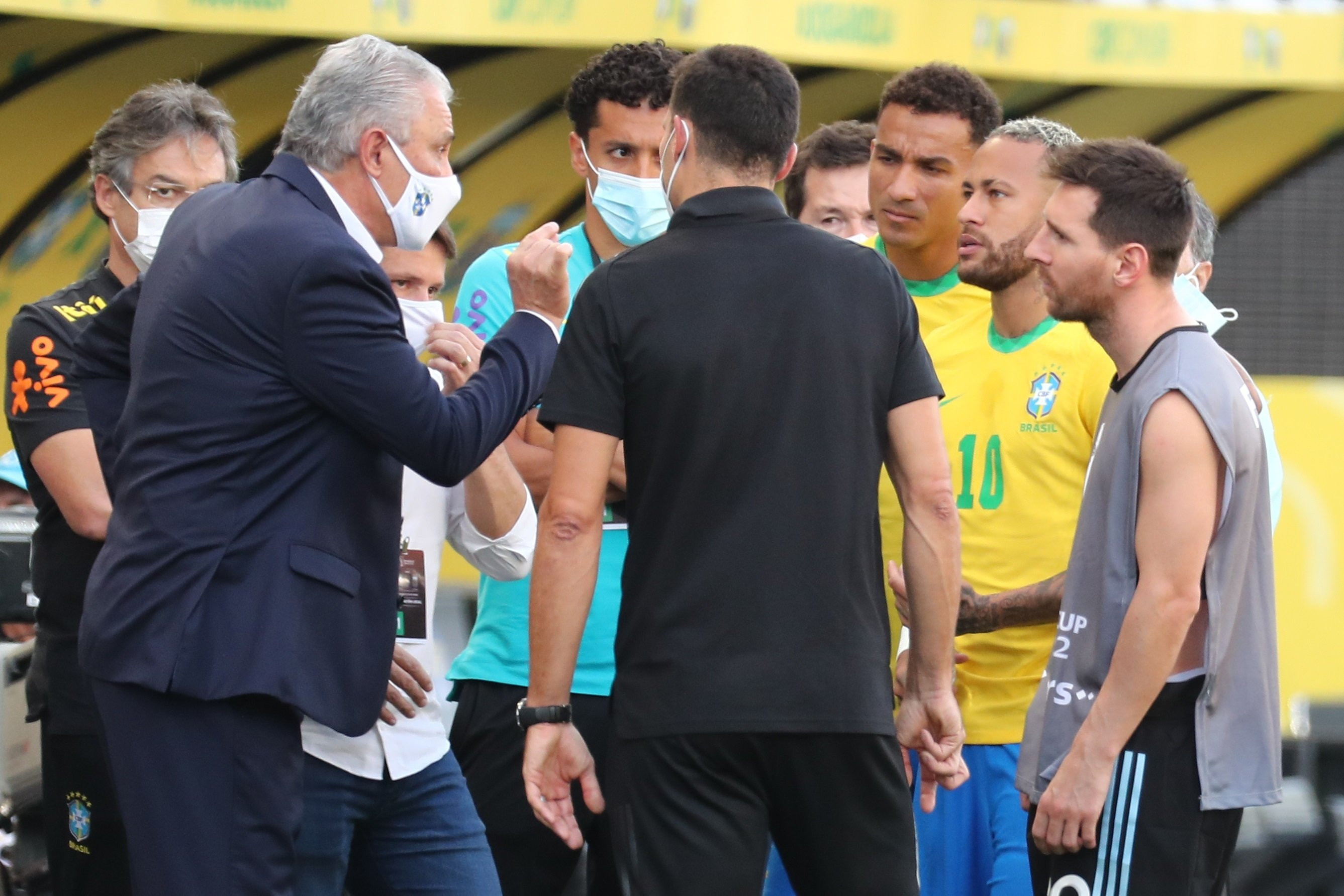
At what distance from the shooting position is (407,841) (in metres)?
2.95

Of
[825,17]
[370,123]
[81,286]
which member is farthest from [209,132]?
[825,17]

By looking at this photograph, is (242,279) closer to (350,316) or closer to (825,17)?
(350,316)

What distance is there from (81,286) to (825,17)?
16.9 feet

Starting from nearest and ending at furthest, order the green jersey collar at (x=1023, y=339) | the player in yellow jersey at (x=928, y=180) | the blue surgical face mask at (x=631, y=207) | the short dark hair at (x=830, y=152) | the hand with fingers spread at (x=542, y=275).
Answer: the hand with fingers spread at (x=542, y=275)
the green jersey collar at (x=1023, y=339)
the blue surgical face mask at (x=631, y=207)
the player in yellow jersey at (x=928, y=180)
the short dark hair at (x=830, y=152)

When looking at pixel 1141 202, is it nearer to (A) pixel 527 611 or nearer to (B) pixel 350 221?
(B) pixel 350 221

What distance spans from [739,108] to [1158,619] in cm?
108

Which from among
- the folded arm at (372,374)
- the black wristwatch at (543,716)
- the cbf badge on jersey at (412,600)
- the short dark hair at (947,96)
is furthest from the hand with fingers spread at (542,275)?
the short dark hair at (947,96)

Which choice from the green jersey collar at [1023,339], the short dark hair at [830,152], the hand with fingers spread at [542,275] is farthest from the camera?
the short dark hair at [830,152]

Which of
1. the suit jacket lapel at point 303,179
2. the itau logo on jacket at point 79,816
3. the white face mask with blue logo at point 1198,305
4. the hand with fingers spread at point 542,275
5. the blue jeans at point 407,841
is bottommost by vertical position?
the itau logo on jacket at point 79,816

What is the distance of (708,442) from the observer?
2.70 metres

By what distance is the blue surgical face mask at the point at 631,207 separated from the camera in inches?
152

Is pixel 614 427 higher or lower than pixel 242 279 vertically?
lower

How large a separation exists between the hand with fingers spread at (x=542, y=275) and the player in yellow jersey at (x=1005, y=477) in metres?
1.00

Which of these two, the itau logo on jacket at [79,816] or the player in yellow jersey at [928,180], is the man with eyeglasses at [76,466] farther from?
the player in yellow jersey at [928,180]
